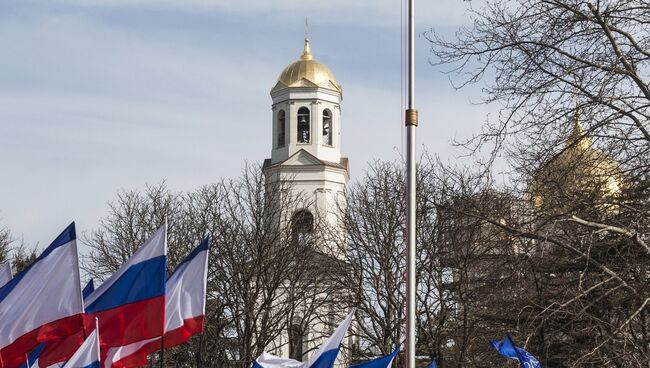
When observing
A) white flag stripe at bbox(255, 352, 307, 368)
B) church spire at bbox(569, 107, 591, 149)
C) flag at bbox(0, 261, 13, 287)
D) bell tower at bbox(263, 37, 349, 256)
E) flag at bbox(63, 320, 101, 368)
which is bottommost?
white flag stripe at bbox(255, 352, 307, 368)

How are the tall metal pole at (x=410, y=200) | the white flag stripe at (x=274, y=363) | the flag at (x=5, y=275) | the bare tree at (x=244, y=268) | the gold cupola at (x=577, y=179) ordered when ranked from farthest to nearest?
the bare tree at (x=244, y=268)
the flag at (x=5, y=275)
the white flag stripe at (x=274, y=363)
the gold cupola at (x=577, y=179)
the tall metal pole at (x=410, y=200)

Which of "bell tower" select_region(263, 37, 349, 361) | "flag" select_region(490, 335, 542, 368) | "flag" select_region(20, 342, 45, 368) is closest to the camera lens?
"flag" select_region(20, 342, 45, 368)

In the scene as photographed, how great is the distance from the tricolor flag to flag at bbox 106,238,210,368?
3.07 feet

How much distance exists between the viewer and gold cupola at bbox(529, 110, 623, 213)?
17.0 meters

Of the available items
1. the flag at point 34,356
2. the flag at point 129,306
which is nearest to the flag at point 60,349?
the flag at point 129,306

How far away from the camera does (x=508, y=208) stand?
60.7 ft

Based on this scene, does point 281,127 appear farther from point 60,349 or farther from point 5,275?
point 60,349

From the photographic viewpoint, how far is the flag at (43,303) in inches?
640

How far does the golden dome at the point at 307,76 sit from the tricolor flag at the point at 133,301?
41.9m

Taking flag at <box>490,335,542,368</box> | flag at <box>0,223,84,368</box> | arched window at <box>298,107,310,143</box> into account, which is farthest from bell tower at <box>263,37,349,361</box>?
flag at <box>0,223,84,368</box>

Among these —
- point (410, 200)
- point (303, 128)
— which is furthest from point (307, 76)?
point (410, 200)

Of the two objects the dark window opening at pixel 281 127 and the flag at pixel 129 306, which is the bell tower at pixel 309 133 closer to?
the dark window opening at pixel 281 127

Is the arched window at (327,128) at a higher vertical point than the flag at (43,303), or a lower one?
higher

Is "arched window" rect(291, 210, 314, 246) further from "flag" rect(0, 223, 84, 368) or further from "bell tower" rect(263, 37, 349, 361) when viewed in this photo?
"flag" rect(0, 223, 84, 368)
